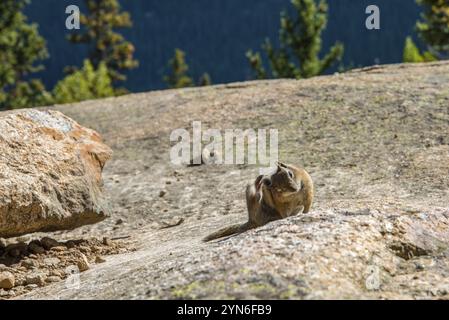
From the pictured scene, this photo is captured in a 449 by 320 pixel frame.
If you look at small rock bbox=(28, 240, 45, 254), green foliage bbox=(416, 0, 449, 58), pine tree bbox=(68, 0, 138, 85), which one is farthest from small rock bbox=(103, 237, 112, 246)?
pine tree bbox=(68, 0, 138, 85)

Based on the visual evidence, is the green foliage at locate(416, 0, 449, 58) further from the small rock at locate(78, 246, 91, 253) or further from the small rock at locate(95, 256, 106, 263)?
the small rock at locate(95, 256, 106, 263)

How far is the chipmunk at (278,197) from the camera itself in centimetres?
1013

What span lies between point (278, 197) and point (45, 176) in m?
3.85

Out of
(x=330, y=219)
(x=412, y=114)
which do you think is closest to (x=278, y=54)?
(x=412, y=114)

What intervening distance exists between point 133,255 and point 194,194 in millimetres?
4565

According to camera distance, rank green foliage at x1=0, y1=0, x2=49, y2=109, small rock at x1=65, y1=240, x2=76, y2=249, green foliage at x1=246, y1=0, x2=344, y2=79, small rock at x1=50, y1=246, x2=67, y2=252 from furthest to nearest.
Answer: green foliage at x1=0, y1=0, x2=49, y2=109 < green foliage at x1=246, y1=0, x2=344, y2=79 < small rock at x1=65, y1=240, x2=76, y2=249 < small rock at x1=50, y1=246, x2=67, y2=252

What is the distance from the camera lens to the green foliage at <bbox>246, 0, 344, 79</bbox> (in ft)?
172

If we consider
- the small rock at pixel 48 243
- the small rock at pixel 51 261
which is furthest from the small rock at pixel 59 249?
the small rock at pixel 51 261

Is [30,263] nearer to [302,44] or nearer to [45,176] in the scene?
[45,176]

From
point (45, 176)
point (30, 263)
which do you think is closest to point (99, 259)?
point (30, 263)

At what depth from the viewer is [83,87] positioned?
2040 inches

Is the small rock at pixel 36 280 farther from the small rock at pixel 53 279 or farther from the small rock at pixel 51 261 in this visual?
the small rock at pixel 51 261

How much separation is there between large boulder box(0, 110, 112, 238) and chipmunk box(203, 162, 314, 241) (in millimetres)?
2555
